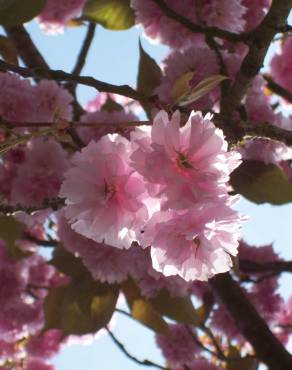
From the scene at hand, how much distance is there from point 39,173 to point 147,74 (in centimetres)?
34

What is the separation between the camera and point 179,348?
218 centimetres

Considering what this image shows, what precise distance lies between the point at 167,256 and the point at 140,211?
57mm

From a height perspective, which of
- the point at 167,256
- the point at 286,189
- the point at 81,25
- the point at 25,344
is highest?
the point at 167,256

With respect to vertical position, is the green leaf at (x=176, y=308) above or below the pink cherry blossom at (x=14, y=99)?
below

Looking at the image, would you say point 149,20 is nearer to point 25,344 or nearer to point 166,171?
point 166,171

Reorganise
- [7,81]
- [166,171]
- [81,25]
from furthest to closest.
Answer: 1. [81,25]
2. [7,81]
3. [166,171]

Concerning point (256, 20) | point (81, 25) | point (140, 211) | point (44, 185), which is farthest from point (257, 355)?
point (81, 25)

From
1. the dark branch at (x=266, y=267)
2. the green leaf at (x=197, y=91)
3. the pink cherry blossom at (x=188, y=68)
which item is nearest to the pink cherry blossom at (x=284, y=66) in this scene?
the dark branch at (x=266, y=267)

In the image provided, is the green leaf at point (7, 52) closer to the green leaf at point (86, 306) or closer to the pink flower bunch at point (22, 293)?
the green leaf at point (86, 306)

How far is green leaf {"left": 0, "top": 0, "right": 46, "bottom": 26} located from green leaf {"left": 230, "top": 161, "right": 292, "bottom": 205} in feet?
1.83

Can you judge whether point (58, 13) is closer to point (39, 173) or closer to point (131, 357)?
point (39, 173)

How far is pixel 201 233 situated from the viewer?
56cm

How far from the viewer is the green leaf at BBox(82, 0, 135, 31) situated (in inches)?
56.4

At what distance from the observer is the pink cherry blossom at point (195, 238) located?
55cm
